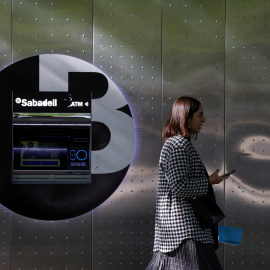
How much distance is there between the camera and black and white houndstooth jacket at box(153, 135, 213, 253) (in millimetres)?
3285

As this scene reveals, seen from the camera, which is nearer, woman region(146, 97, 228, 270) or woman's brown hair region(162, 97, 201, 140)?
woman region(146, 97, 228, 270)

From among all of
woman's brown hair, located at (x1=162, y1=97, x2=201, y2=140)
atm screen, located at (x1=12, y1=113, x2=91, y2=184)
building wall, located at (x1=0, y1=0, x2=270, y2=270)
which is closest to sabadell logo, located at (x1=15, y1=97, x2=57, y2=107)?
atm screen, located at (x1=12, y1=113, x2=91, y2=184)

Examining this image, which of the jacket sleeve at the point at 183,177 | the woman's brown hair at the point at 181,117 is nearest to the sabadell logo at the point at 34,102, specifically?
the woman's brown hair at the point at 181,117

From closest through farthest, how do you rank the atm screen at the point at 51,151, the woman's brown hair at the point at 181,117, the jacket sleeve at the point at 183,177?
the jacket sleeve at the point at 183,177 → the woman's brown hair at the point at 181,117 → the atm screen at the point at 51,151

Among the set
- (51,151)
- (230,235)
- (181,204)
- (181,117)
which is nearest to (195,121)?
(181,117)

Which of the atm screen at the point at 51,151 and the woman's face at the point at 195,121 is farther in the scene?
the atm screen at the point at 51,151

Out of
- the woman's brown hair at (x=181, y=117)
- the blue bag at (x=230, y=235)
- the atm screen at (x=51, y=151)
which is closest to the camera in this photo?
the woman's brown hair at (x=181, y=117)

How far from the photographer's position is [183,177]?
3271 mm

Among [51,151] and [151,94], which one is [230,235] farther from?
[51,151]

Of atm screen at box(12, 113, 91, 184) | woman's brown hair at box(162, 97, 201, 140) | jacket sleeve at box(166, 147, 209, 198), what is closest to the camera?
jacket sleeve at box(166, 147, 209, 198)

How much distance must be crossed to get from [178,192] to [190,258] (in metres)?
0.42

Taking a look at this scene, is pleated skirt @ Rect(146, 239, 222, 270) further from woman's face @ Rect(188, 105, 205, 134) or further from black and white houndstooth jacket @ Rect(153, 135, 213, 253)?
woman's face @ Rect(188, 105, 205, 134)

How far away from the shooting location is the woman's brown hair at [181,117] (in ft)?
11.2

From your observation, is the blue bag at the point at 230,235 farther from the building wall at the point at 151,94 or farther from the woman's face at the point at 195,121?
the building wall at the point at 151,94
